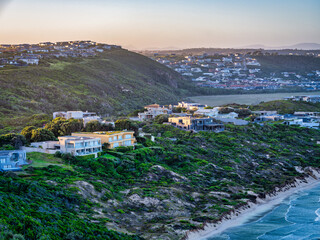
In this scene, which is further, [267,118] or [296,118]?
[296,118]

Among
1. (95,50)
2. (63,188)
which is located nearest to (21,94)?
(63,188)

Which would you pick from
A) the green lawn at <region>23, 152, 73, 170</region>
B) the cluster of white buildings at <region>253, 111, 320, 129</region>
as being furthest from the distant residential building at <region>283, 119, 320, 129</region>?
the green lawn at <region>23, 152, 73, 170</region>

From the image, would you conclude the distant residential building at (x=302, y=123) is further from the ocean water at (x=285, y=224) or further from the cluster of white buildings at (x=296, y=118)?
the ocean water at (x=285, y=224)

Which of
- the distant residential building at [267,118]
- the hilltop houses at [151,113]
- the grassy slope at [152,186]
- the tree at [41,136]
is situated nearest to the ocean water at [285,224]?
the grassy slope at [152,186]

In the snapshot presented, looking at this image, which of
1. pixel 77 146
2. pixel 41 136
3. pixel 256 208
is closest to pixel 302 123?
pixel 256 208

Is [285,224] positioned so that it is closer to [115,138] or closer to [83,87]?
[115,138]
